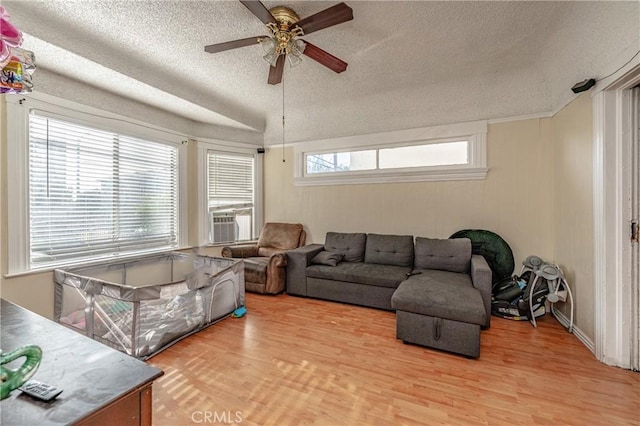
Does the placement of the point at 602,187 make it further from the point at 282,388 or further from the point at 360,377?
the point at 282,388

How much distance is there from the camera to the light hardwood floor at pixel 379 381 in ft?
5.21

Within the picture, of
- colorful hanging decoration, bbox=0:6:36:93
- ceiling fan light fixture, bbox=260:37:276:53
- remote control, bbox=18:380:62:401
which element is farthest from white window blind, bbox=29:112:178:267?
remote control, bbox=18:380:62:401

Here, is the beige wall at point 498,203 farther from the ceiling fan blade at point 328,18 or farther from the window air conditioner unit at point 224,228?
the ceiling fan blade at point 328,18

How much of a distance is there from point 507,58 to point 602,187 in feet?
5.62

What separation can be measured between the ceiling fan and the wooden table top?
79.0 inches

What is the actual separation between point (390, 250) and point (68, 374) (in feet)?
11.0

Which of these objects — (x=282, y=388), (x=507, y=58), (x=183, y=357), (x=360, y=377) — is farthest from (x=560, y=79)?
(x=183, y=357)

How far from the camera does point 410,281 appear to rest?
279 cm

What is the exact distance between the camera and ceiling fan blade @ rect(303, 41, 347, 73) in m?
2.18

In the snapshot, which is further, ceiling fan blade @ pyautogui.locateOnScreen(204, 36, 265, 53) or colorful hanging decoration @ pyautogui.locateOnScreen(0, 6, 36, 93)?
ceiling fan blade @ pyautogui.locateOnScreen(204, 36, 265, 53)

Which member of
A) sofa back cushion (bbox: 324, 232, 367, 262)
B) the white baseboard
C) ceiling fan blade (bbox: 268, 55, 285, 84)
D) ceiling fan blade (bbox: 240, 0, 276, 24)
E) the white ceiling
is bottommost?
the white baseboard

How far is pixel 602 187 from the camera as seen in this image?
2.14 meters
